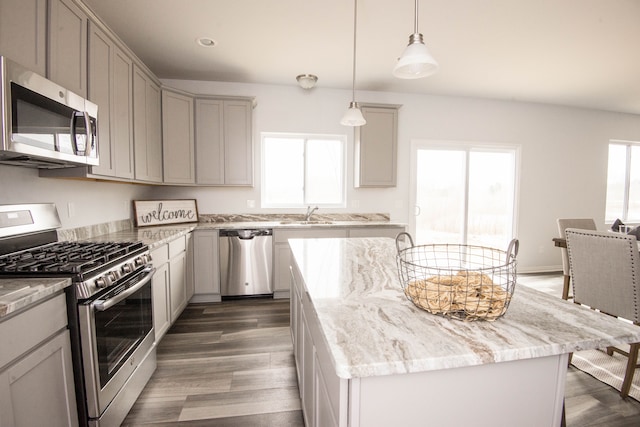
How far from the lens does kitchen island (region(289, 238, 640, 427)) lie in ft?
2.17

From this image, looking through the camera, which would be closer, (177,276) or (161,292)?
(161,292)

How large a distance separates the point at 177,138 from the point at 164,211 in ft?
2.83

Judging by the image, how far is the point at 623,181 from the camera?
5.25 m

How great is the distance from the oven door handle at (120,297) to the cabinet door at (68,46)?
1222 millimetres

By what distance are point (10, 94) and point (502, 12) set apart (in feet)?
10.6

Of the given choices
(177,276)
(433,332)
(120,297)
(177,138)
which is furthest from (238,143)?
(433,332)

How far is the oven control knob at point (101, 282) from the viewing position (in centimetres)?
138

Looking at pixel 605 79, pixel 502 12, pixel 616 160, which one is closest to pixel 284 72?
pixel 502 12

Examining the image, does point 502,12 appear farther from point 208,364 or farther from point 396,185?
point 208,364

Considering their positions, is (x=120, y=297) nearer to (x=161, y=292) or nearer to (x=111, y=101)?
(x=161, y=292)

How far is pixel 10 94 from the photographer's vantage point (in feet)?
4.08

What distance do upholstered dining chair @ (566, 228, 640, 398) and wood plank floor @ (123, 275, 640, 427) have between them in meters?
0.24

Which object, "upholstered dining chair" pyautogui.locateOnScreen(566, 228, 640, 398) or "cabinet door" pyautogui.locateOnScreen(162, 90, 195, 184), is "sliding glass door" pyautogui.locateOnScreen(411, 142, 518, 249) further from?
"cabinet door" pyautogui.locateOnScreen(162, 90, 195, 184)

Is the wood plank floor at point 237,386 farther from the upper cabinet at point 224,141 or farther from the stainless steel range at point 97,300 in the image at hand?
the upper cabinet at point 224,141
